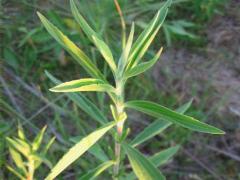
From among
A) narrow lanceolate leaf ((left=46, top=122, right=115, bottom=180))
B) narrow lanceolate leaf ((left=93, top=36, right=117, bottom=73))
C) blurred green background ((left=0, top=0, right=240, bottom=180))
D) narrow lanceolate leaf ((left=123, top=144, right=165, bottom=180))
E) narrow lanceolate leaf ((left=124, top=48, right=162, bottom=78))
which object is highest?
narrow lanceolate leaf ((left=93, top=36, right=117, bottom=73))

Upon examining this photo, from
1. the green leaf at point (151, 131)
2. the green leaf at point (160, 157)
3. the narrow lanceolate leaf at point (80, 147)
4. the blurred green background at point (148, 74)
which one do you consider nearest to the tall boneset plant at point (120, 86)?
the narrow lanceolate leaf at point (80, 147)

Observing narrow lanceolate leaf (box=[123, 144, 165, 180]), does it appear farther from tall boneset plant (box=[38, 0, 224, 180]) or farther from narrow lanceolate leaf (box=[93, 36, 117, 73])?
narrow lanceolate leaf (box=[93, 36, 117, 73])

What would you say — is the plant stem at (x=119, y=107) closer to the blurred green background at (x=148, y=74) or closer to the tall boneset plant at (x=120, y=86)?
the tall boneset plant at (x=120, y=86)

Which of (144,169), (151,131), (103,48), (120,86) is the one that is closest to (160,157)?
(151,131)

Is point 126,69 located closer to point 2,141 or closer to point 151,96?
point 2,141

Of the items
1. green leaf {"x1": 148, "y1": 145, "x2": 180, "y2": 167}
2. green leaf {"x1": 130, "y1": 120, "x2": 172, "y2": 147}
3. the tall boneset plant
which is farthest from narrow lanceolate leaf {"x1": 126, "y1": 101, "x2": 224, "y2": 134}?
green leaf {"x1": 148, "y1": 145, "x2": 180, "y2": 167}

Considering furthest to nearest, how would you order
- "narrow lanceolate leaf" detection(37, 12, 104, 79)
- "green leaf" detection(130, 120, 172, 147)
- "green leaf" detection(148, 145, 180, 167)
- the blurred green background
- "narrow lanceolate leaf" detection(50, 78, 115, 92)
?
the blurred green background < "green leaf" detection(148, 145, 180, 167) < "green leaf" detection(130, 120, 172, 147) < "narrow lanceolate leaf" detection(37, 12, 104, 79) < "narrow lanceolate leaf" detection(50, 78, 115, 92)
